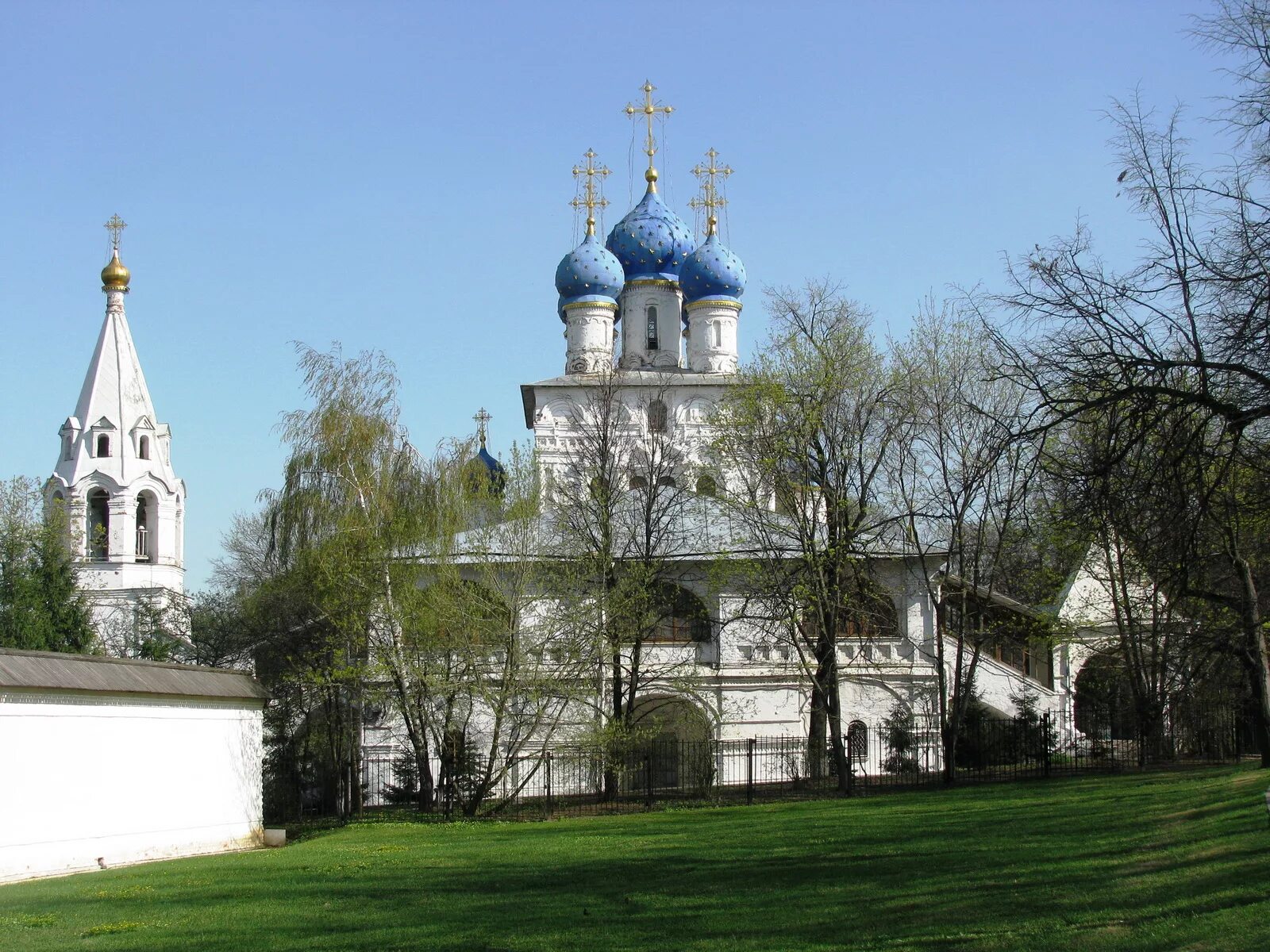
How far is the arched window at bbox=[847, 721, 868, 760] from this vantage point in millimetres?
25078

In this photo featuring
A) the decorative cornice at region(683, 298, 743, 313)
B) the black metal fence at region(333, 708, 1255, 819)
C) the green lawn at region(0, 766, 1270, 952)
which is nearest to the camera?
the green lawn at region(0, 766, 1270, 952)

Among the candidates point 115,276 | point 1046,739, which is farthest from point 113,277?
point 1046,739

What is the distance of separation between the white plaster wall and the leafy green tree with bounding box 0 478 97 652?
10724 millimetres

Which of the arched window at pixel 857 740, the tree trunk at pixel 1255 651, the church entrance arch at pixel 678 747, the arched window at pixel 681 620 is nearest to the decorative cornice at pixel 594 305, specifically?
the arched window at pixel 681 620

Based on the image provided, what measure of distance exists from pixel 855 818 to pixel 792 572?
8.17 meters

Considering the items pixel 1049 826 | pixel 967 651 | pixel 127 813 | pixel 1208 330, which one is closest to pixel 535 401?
pixel 967 651

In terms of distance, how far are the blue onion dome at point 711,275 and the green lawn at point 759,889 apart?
26458 millimetres

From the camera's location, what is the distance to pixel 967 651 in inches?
1198

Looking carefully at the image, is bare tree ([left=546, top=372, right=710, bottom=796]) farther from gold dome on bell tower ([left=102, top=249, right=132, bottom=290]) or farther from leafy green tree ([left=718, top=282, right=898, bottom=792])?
gold dome on bell tower ([left=102, top=249, right=132, bottom=290])

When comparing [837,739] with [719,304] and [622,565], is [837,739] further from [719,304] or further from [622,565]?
[719,304]

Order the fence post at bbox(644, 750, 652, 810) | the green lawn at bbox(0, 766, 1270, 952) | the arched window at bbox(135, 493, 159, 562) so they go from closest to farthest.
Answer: the green lawn at bbox(0, 766, 1270, 952) < the fence post at bbox(644, 750, 652, 810) < the arched window at bbox(135, 493, 159, 562)

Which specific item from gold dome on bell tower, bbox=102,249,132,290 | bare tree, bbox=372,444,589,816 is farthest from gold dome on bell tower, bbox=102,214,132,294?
bare tree, bbox=372,444,589,816

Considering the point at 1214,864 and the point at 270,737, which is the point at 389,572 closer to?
the point at 270,737

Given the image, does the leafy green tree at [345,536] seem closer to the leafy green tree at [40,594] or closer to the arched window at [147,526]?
the leafy green tree at [40,594]
